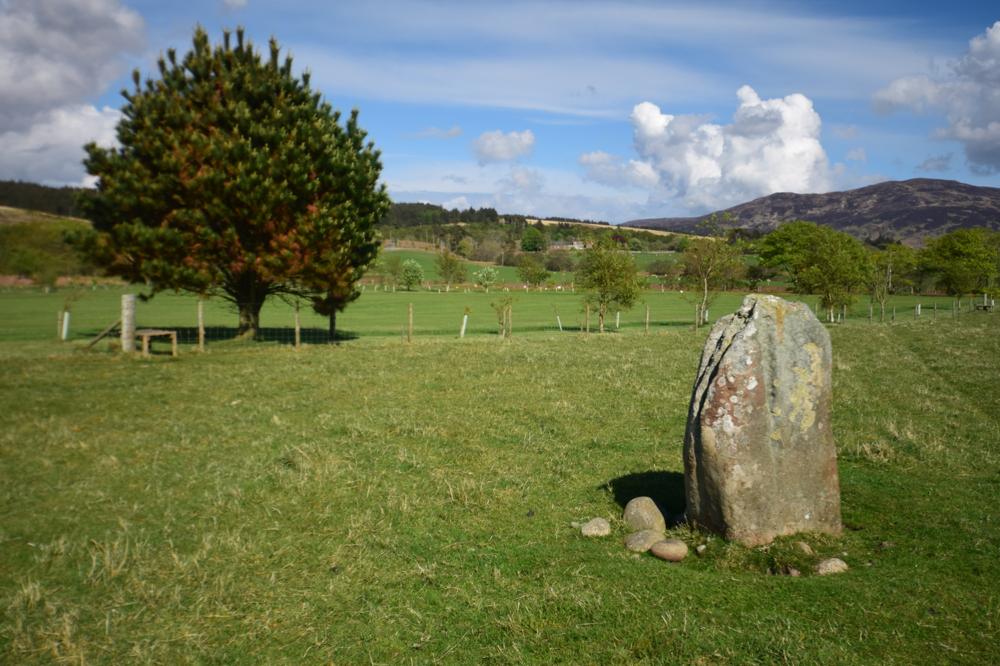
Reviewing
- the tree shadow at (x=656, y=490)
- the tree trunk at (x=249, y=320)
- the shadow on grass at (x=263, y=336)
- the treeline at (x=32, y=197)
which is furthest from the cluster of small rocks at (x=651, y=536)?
the treeline at (x=32, y=197)

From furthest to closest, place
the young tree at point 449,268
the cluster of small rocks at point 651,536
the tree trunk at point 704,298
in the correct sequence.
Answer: the young tree at point 449,268 < the tree trunk at point 704,298 < the cluster of small rocks at point 651,536

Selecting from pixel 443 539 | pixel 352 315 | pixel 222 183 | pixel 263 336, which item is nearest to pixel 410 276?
pixel 352 315

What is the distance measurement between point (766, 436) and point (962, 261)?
111067 millimetres

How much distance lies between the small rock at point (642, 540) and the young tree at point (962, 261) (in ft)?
332

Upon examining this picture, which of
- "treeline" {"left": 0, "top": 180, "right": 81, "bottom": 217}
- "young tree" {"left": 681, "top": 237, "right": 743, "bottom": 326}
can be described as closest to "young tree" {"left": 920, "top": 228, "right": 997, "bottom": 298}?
"young tree" {"left": 681, "top": 237, "right": 743, "bottom": 326}

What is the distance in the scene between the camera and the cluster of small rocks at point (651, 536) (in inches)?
312

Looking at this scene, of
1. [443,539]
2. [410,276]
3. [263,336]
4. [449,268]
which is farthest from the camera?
[449,268]

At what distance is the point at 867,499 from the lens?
1020 centimetres

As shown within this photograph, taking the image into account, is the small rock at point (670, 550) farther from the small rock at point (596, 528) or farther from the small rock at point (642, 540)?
the small rock at point (596, 528)

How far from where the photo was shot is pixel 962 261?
96.4 metres

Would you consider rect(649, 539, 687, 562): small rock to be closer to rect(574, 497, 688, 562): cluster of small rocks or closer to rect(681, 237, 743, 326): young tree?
rect(574, 497, 688, 562): cluster of small rocks

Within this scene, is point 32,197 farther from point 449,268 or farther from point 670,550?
point 670,550

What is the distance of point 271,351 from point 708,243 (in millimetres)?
39161

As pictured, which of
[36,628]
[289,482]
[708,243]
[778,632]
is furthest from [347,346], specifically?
[708,243]
